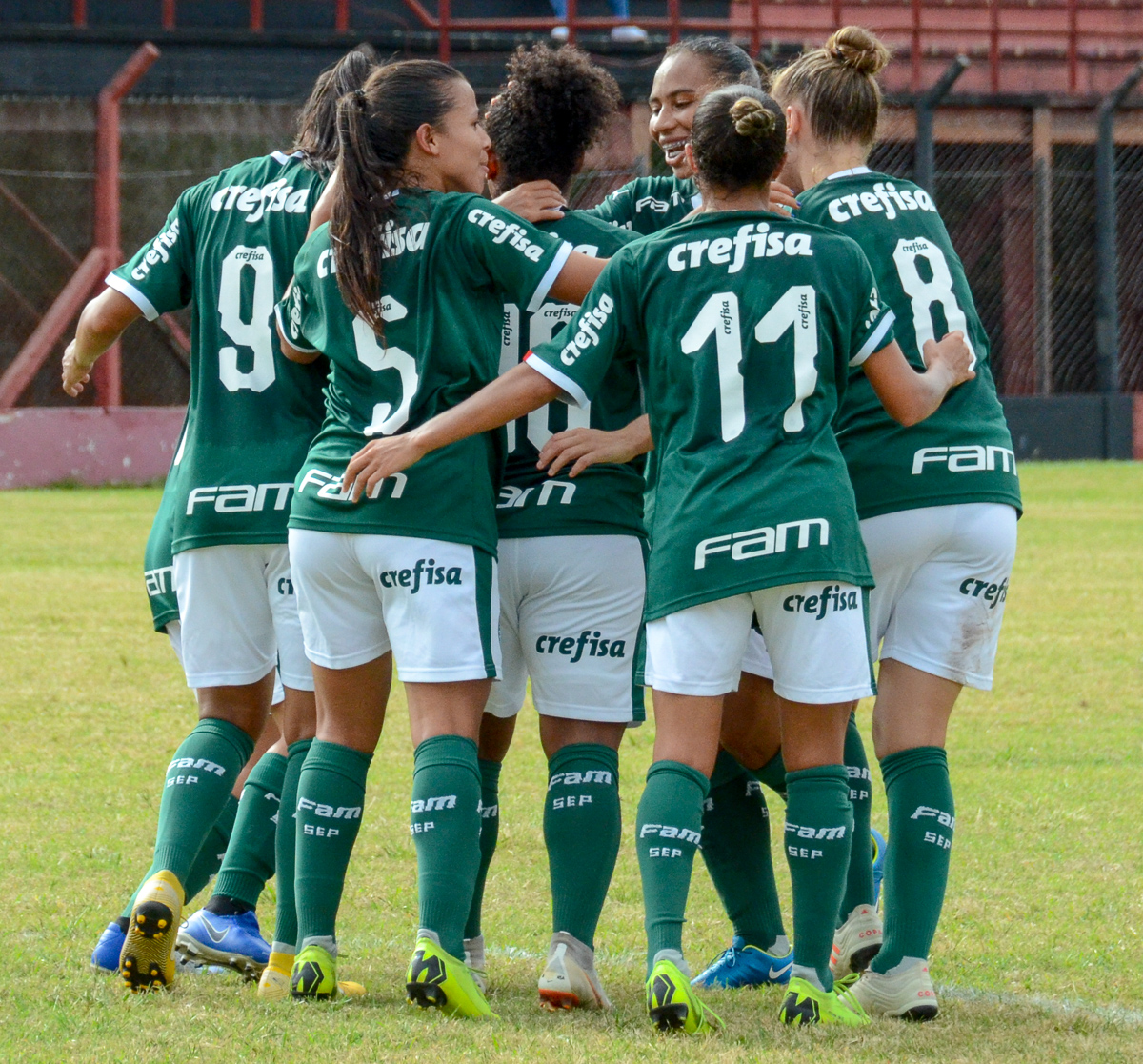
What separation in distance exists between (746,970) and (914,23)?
19756 mm

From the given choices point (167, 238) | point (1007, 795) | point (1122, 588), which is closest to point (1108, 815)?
point (1007, 795)

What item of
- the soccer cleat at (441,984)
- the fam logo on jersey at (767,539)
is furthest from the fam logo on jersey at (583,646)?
the soccer cleat at (441,984)

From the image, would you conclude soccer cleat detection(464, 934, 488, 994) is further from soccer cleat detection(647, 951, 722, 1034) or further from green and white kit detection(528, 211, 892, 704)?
green and white kit detection(528, 211, 892, 704)

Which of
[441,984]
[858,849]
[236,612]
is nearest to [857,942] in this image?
[858,849]

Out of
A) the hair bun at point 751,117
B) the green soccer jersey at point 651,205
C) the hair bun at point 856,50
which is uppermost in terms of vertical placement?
the hair bun at point 856,50

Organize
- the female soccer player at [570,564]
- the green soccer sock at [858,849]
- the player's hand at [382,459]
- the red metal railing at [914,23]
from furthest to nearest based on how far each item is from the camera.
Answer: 1. the red metal railing at [914,23]
2. the green soccer sock at [858,849]
3. the female soccer player at [570,564]
4. the player's hand at [382,459]

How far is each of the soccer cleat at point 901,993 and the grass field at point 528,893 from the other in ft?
0.15

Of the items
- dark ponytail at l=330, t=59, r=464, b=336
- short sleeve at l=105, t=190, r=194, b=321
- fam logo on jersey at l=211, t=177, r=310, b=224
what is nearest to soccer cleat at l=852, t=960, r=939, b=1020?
dark ponytail at l=330, t=59, r=464, b=336

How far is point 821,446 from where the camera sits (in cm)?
324

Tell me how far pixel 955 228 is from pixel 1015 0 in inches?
190

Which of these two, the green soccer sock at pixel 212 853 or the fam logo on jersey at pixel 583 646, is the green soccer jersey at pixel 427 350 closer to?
the fam logo on jersey at pixel 583 646

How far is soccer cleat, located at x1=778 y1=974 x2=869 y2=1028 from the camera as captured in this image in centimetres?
314

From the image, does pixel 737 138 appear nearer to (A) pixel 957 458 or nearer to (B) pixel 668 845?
(A) pixel 957 458

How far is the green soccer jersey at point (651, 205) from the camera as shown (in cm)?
392
